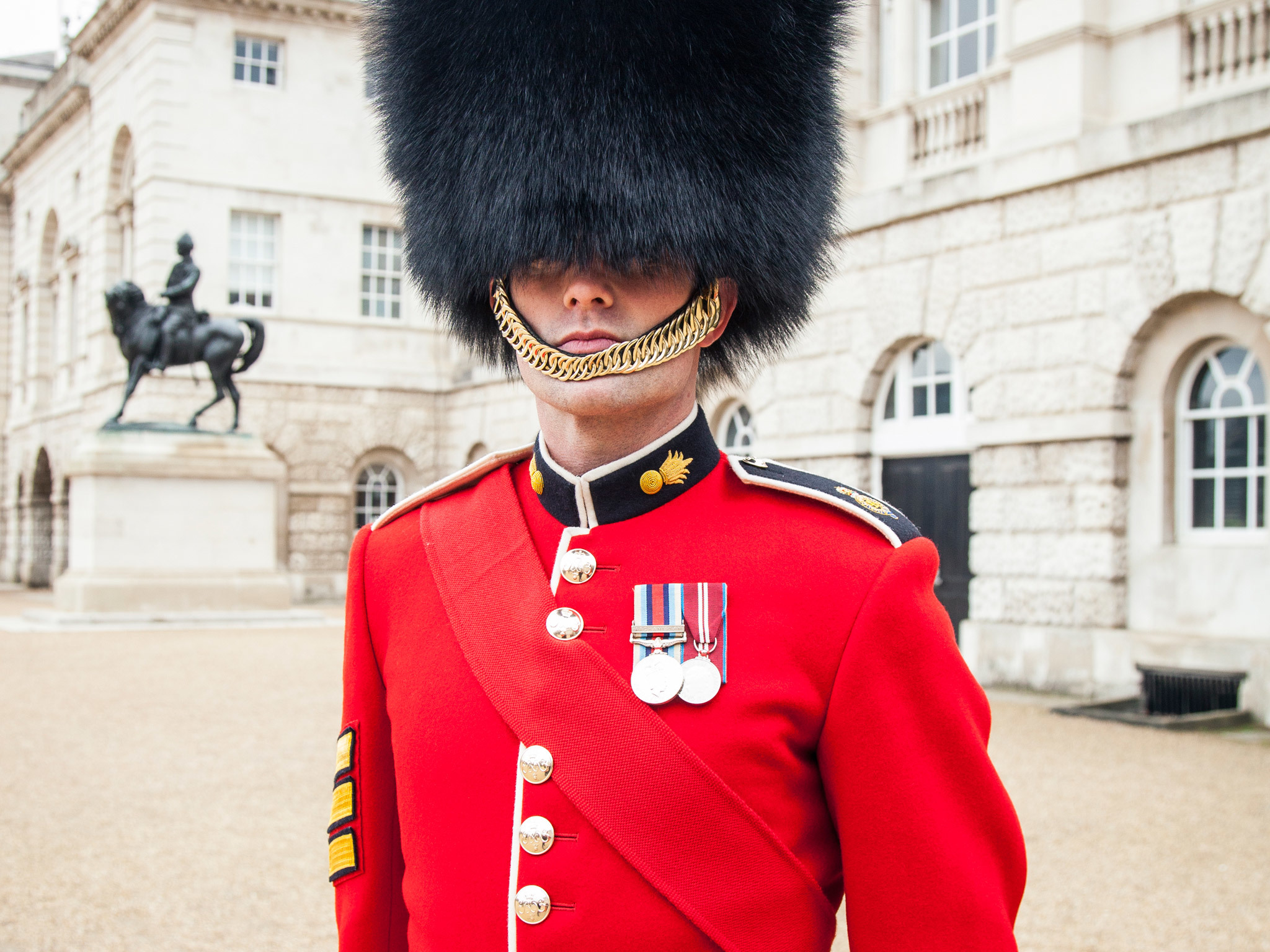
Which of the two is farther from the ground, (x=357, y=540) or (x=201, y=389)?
(x=201, y=389)

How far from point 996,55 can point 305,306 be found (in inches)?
533

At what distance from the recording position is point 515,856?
1537mm

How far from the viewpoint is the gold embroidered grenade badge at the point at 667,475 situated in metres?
1.67

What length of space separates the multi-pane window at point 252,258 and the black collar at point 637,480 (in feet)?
66.6

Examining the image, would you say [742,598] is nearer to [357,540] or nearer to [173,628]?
[357,540]

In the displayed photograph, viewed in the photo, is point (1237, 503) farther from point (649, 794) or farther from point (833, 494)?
point (649, 794)

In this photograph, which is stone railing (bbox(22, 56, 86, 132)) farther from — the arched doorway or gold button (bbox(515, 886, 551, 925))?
gold button (bbox(515, 886, 551, 925))

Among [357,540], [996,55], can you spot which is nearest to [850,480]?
[996,55]

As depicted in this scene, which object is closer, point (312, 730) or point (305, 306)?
point (312, 730)

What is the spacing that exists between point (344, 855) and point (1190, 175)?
8539 millimetres

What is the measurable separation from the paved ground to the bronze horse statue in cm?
721

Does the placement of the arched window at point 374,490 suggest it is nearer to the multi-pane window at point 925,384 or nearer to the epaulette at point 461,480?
the multi-pane window at point 925,384

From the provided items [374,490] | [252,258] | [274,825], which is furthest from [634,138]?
[374,490]

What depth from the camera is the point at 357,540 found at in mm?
1906
